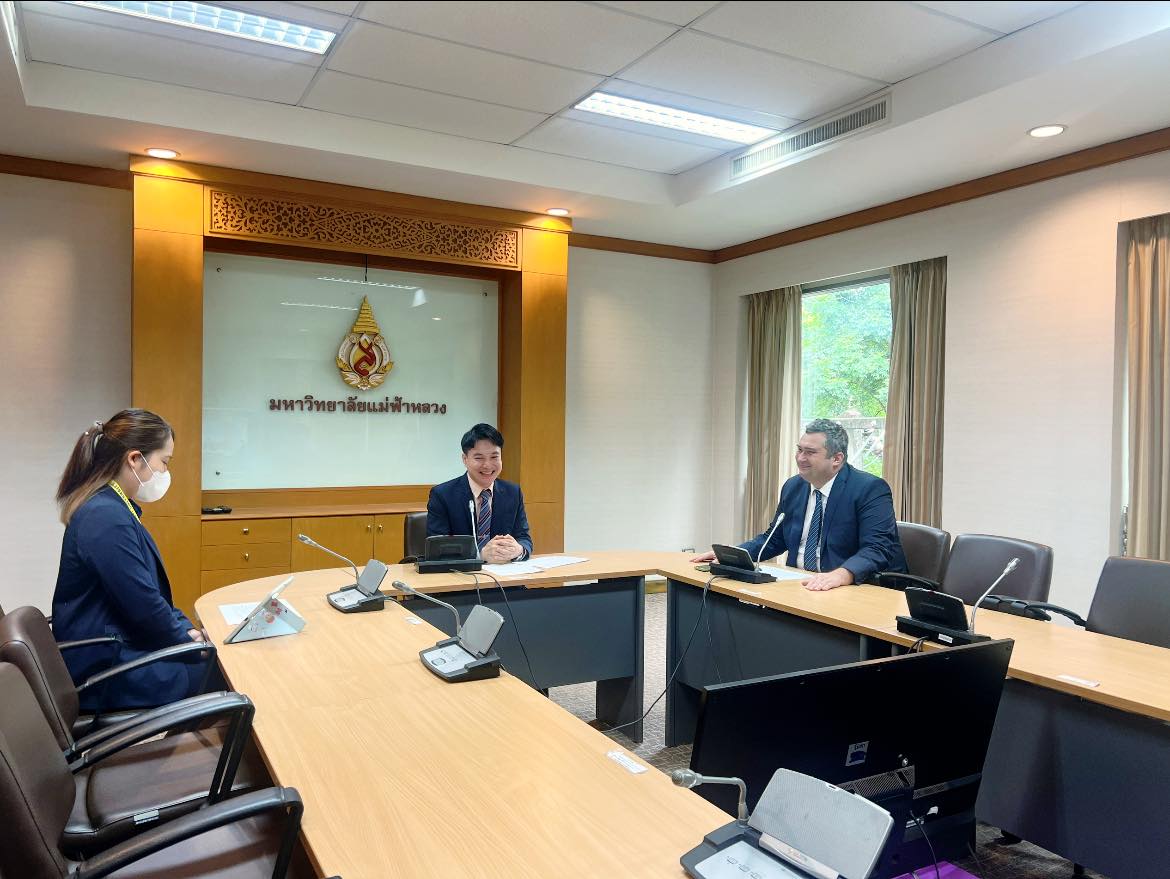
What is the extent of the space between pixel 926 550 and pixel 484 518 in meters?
2.00

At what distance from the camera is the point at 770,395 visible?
600 centimetres

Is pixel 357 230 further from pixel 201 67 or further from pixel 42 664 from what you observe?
pixel 42 664

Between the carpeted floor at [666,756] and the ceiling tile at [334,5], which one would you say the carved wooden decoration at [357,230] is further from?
the ceiling tile at [334,5]


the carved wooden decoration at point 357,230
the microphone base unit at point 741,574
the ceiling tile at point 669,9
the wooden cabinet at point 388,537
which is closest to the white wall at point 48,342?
the carved wooden decoration at point 357,230

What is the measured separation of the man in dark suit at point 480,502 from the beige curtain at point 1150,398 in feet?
9.38

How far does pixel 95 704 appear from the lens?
2.35 metres

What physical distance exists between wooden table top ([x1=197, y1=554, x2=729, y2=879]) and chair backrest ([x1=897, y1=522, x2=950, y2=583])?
2239 mm

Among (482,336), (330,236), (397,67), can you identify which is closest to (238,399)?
(330,236)

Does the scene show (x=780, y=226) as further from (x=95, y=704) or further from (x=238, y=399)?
(x=95, y=704)

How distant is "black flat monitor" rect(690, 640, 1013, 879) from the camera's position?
3.77ft

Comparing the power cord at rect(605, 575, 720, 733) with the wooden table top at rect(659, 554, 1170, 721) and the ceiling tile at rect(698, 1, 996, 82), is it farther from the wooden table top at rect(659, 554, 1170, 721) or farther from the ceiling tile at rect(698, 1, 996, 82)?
the ceiling tile at rect(698, 1, 996, 82)

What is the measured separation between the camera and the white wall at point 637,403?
593cm

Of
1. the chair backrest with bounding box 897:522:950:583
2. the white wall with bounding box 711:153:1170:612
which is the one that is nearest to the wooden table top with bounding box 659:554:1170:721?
the chair backrest with bounding box 897:522:950:583

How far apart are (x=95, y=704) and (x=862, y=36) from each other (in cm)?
260
